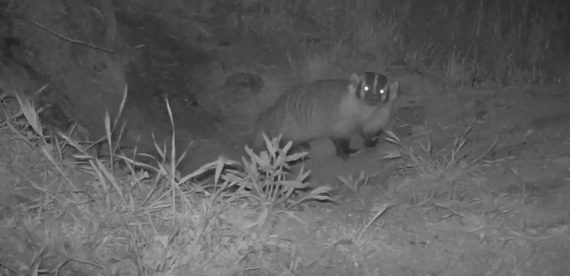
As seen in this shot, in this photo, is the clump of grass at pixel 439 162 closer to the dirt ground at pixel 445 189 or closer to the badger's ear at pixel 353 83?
the dirt ground at pixel 445 189

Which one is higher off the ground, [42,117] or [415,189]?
[415,189]

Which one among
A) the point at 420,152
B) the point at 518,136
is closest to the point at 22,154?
the point at 420,152

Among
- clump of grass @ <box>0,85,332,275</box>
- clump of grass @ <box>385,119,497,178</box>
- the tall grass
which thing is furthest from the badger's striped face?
clump of grass @ <box>0,85,332,275</box>

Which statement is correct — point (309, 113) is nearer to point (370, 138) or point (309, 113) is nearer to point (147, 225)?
point (370, 138)

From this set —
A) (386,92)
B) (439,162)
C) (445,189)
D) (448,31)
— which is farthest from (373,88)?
(448,31)

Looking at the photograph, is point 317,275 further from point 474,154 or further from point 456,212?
point 474,154

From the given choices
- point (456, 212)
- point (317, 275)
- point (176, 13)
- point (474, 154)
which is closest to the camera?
point (317, 275)

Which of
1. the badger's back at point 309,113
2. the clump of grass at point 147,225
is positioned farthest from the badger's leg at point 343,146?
the clump of grass at point 147,225

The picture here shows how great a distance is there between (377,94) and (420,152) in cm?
57

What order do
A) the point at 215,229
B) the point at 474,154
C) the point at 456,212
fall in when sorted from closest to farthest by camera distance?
the point at 215,229 < the point at 456,212 < the point at 474,154

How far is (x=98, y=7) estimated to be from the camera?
4125 mm

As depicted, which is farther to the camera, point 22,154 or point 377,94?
point 377,94

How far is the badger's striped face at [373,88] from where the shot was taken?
3650 mm

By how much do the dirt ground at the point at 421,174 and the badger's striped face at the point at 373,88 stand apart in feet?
1.03
